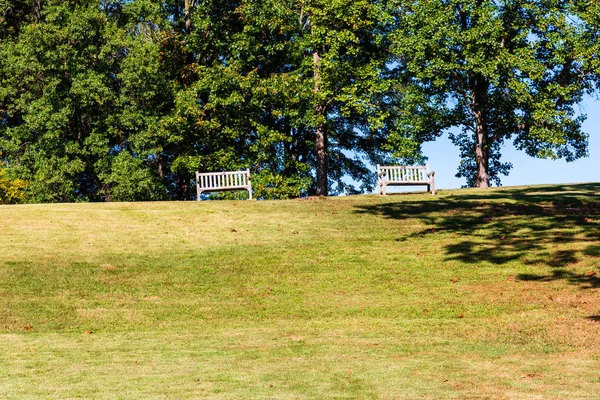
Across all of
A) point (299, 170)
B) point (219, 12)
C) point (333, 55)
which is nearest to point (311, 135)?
point (299, 170)

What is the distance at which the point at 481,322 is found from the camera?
50.2 ft

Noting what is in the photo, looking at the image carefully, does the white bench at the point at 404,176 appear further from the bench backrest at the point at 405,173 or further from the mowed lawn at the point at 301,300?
the mowed lawn at the point at 301,300

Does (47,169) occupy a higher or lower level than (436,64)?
lower

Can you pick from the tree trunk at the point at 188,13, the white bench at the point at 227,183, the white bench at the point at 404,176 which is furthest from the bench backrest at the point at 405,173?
the tree trunk at the point at 188,13

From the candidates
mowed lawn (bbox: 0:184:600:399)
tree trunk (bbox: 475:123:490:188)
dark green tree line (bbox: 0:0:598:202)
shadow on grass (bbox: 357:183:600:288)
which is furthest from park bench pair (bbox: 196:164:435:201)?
tree trunk (bbox: 475:123:490:188)

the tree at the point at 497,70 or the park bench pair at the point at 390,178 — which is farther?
the tree at the point at 497,70

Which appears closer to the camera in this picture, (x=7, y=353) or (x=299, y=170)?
(x=7, y=353)

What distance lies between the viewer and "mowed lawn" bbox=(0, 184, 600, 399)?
37.3 ft

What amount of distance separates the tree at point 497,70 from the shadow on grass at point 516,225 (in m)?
8.62

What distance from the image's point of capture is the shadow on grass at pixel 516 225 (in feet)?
65.2

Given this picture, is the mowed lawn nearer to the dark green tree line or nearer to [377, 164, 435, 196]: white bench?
[377, 164, 435, 196]: white bench

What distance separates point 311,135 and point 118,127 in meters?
10.5

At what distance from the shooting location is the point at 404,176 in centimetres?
3073

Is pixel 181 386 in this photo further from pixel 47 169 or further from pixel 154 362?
pixel 47 169
